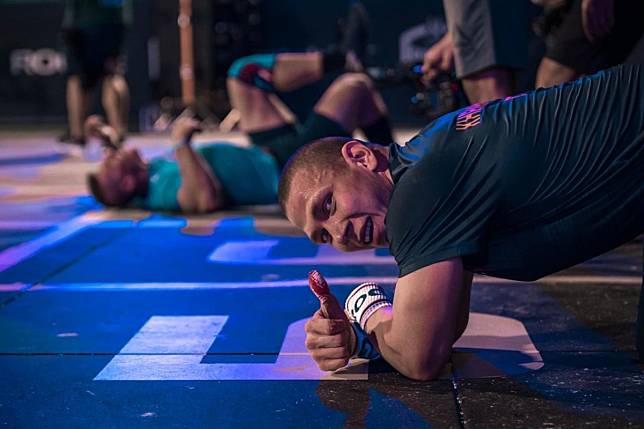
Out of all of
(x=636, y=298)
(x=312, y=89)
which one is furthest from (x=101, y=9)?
(x=636, y=298)

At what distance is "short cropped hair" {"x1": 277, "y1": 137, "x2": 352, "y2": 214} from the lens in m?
2.30

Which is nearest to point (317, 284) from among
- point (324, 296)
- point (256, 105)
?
point (324, 296)

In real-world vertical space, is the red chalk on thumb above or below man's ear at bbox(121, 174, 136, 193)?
above

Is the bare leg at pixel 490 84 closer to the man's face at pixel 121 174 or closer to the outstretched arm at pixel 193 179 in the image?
the outstretched arm at pixel 193 179

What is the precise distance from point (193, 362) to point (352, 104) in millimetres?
2830

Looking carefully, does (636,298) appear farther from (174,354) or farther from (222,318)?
(174,354)

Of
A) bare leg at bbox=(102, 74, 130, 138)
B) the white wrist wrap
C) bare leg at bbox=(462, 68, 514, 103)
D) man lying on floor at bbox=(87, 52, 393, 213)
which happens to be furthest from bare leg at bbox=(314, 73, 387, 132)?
bare leg at bbox=(102, 74, 130, 138)

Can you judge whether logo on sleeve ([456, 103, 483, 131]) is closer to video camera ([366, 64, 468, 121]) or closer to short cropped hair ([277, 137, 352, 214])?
short cropped hair ([277, 137, 352, 214])

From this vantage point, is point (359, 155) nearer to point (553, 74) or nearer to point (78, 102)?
A: point (553, 74)

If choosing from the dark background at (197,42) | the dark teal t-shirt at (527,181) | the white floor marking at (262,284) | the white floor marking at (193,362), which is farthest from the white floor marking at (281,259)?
the dark background at (197,42)

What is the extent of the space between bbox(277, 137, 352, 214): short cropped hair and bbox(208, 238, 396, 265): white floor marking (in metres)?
1.54

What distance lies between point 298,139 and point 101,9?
420 cm

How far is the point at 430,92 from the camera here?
4.46 m

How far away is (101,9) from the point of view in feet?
28.3
